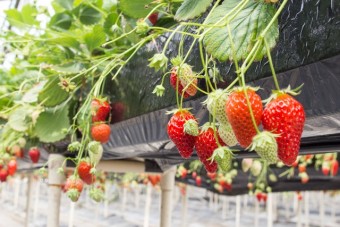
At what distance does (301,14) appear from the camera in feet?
1.65

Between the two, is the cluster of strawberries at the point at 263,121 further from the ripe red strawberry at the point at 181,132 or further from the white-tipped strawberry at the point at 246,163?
the white-tipped strawberry at the point at 246,163

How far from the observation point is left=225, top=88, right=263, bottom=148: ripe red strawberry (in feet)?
1.25

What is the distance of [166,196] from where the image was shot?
1900mm

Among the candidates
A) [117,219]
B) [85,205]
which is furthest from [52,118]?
[85,205]

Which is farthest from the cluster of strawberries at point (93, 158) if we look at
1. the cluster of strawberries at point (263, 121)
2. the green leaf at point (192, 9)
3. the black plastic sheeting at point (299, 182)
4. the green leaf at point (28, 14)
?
the black plastic sheeting at point (299, 182)

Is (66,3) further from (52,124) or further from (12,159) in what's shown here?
(12,159)

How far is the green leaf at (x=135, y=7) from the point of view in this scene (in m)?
0.79

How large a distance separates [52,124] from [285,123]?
0.98m

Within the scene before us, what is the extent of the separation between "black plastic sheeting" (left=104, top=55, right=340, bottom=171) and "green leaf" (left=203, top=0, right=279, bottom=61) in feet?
0.27

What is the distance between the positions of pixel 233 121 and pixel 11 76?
1.63 m

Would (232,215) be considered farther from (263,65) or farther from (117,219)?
(263,65)

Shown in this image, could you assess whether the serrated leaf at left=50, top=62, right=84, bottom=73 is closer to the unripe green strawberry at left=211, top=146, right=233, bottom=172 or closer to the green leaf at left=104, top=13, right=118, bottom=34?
the green leaf at left=104, top=13, right=118, bottom=34

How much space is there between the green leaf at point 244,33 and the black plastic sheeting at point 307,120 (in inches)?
3.2

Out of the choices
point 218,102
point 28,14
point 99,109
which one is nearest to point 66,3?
point 28,14
